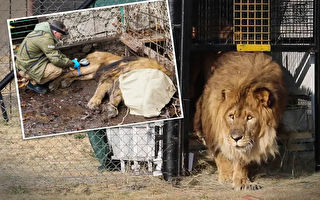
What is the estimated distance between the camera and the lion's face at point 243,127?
20.0 feet

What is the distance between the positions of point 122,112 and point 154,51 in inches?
28.9

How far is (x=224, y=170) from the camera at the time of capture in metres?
6.73

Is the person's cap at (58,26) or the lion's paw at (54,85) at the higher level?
the person's cap at (58,26)

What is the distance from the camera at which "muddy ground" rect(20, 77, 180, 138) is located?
599 cm

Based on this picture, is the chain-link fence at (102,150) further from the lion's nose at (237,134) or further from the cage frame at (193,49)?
the lion's nose at (237,134)

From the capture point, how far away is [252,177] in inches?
271

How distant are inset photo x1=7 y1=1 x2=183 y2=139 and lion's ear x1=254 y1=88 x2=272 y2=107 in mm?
839

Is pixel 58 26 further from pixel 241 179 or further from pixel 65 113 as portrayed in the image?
pixel 241 179

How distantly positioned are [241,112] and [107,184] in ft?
5.51

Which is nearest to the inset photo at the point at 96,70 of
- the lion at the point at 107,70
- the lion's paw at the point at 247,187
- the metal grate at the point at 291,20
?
the lion at the point at 107,70

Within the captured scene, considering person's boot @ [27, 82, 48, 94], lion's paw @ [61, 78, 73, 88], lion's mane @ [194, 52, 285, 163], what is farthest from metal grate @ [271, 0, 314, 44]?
person's boot @ [27, 82, 48, 94]

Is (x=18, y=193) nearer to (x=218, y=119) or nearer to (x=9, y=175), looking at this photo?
(x=9, y=175)

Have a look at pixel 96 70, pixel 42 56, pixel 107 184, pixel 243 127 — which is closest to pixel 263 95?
pixel 243 127

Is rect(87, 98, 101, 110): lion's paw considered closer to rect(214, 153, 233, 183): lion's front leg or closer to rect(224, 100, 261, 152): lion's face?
rect(224, 100, 261, 152): lion's face
